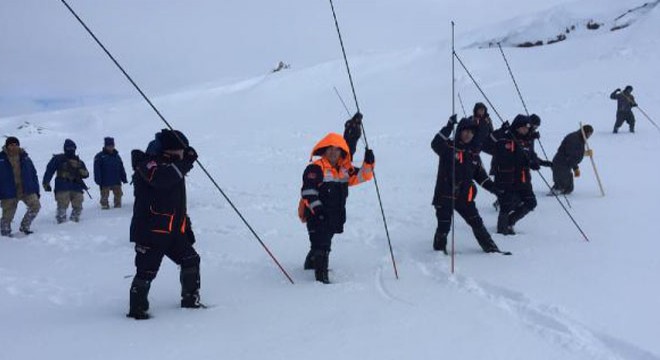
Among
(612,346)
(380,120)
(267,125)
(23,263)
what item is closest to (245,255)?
(23,263)

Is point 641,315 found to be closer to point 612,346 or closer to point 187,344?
point 612,346

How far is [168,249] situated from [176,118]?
31.1 m

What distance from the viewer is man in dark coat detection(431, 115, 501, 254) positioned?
22.5 feet

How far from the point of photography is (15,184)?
9305mm

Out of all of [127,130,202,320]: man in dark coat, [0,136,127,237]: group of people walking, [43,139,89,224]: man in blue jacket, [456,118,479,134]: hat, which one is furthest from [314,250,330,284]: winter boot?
[43,139,89,224]: man in blue jacket

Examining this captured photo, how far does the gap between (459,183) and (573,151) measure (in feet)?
14.9

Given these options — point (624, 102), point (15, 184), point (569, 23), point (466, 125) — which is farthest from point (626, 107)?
point (569, 23)

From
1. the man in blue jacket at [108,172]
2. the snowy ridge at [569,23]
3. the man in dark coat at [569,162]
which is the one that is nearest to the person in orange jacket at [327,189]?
the man in dark coat at [569,162]

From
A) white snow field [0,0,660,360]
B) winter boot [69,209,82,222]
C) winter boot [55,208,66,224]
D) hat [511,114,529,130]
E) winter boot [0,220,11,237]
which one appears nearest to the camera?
white snow field [0,0,660,360]

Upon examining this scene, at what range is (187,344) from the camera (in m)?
4.26

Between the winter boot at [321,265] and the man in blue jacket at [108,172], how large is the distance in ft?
23.9

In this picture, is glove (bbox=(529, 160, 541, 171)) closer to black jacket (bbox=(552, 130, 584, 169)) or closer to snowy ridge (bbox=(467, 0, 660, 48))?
black jacket (bbox=(552, 130, 584, 169))

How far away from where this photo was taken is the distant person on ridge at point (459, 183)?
6867mm

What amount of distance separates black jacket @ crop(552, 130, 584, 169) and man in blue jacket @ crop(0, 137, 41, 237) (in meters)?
9.95
